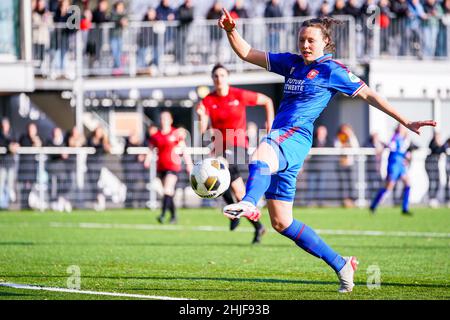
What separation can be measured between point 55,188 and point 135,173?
2.03 m

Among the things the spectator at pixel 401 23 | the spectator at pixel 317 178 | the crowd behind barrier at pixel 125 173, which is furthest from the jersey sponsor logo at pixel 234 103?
the spectator at pixel 401 23

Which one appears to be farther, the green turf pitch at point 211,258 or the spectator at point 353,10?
the spectator at point 353,10

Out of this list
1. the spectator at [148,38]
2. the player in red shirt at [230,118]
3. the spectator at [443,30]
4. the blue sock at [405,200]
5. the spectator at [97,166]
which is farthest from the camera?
the spectator at [443,30]

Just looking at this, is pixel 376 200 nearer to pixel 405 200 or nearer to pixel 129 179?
pixel 405 200

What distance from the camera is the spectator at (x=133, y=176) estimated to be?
25.2m

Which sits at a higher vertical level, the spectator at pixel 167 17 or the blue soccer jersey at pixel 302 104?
the spectator at pixel 167 17

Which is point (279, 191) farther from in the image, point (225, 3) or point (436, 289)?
point (225, 3)

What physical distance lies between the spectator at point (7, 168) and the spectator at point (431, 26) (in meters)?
12.1

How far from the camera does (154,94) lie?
30844mm

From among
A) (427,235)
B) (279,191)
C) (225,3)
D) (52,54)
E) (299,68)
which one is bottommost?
(427,235)

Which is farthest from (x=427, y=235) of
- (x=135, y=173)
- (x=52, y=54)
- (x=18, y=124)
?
(x=18, y=124)

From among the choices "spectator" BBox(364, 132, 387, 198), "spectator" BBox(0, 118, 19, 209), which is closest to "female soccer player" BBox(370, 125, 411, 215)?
"spectator" BBox(364, 132, 387, 198)

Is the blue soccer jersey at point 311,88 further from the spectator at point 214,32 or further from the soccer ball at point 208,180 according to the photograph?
the spectator at point 214,32
